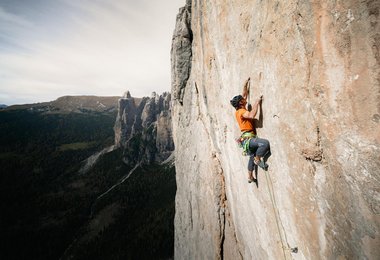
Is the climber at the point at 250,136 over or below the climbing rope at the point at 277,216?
over

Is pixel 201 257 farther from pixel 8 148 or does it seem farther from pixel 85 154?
pixel 8 148

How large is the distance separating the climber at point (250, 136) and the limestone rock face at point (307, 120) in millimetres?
214

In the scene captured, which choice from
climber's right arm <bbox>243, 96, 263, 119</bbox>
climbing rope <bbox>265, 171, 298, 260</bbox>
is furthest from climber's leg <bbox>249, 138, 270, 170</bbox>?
climber's right arm <bbox>243, 96, 263, 119</bbox>

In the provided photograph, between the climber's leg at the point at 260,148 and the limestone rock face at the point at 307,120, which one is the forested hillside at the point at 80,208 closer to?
the limestone rock face at the point at 307,120

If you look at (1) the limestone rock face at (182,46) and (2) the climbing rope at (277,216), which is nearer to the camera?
(2) the climbing rope at (277,216)

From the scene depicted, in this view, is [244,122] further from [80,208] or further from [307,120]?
[80,208]

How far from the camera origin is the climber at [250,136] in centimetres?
589

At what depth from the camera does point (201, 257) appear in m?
15.1

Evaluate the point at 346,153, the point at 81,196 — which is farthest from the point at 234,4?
the point at 81,196

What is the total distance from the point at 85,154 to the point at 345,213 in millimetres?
170206

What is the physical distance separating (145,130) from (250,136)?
118 metres

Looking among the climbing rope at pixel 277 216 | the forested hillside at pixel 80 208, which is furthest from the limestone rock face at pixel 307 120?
the forested hillside at pixel 80 208

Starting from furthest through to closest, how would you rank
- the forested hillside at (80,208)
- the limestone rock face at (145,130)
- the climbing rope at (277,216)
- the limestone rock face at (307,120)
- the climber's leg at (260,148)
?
the limestone rock face at (145,130) → the forested hillside at (80,208) → the climber's leg at (260,148) → the climbing rope at (277,216) → the limestone rock face at (307,120)

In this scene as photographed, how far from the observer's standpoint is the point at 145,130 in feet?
396
